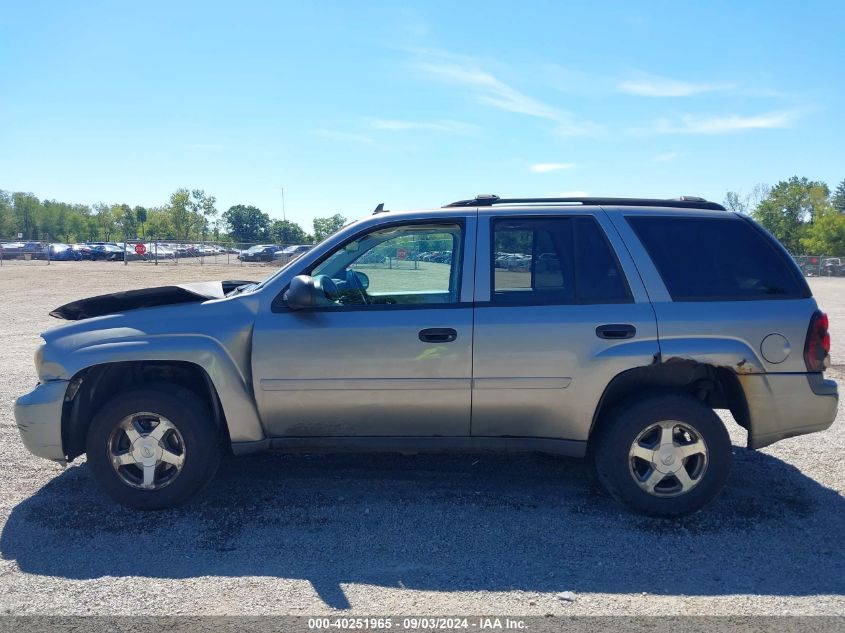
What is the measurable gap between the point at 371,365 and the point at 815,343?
9.09 feet

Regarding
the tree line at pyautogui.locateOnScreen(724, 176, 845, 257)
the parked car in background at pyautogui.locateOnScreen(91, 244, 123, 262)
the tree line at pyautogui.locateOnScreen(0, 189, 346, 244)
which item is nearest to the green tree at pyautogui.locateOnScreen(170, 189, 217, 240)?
the tree line at pyautogui.locateOnScreen(0, 189, 346, 244)

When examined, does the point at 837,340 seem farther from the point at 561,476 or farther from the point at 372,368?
the point at 372,368

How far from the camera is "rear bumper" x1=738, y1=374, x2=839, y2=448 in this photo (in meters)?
4.19

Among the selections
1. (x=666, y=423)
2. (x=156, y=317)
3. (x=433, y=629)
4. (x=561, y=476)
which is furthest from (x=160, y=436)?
(x=666, y=423)

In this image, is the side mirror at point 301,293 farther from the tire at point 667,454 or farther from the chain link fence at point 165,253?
the chain link fence at point 165,253

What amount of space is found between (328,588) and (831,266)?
46916 millimetres

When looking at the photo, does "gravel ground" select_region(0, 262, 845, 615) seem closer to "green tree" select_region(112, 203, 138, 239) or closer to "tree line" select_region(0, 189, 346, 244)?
"tree line" select_region(0, 189, 346, 244)

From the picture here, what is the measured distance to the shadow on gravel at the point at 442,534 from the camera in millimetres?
3570

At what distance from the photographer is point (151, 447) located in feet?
14.1

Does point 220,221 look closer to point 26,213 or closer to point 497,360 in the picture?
point 26,213

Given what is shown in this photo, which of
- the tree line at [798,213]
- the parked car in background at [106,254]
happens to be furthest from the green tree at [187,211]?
the tree line at [798,213]

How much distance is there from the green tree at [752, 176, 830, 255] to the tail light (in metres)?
72.5

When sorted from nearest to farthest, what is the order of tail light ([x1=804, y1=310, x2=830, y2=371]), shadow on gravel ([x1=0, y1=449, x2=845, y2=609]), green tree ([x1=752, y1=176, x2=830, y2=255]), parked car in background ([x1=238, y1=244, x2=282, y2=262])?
shadow on gravel ([x1=0, y1=449, x2=845, y2=609]) < tail light ([x1=804, y1=310, x2=830, y2=371]) < parked car in background ([x1=238, y1=244, x2=282, y2=262]) < green tree ([x1=752, y1=176, x2=830, y2=255])

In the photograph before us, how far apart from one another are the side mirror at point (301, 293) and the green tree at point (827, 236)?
68.1m
